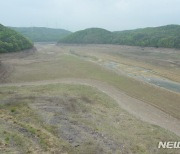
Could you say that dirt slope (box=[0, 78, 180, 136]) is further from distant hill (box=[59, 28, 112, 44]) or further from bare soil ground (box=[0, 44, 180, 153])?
distant hill (box=[59, 28, 112, 44])

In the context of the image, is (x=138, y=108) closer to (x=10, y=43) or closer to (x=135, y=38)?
(x=10, y=43)

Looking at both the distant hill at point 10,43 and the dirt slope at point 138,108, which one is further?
the distant hill at point 10,43

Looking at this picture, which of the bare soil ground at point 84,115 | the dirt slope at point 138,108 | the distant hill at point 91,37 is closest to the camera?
the bare soil ground at point 84,115

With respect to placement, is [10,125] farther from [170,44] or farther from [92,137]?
[170,44]

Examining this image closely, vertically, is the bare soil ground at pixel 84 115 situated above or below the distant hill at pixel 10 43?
below

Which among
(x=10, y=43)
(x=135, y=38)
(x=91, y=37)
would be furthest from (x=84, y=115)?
(x=91, y=37)

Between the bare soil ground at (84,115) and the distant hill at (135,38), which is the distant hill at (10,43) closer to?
the bare soil ground at (84,115)

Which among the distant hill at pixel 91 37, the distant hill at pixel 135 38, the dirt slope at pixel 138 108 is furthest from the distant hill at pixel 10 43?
the distant hill at pixel 91 37

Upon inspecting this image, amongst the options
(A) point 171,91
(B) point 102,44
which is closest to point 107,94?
(A) point 171,91
